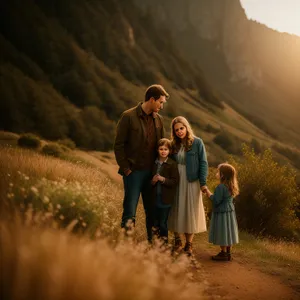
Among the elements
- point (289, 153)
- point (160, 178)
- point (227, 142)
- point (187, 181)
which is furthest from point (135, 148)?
point (289, 153)

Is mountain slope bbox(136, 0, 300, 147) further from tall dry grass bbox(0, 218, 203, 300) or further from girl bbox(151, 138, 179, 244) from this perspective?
tall dry grass bbox(0, 218, 203, 300)

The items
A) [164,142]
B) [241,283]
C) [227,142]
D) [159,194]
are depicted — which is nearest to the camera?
[241,283]

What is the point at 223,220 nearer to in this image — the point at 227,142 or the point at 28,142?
the point at 28,142

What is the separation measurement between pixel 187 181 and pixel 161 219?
735 millimetres

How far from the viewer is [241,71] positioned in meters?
92.8

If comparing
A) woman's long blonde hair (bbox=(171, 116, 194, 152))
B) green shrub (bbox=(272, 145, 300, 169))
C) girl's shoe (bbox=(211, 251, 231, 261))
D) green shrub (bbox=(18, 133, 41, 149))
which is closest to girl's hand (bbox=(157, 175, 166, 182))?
woman's long blonde hair (bbox=(171, 116, 194, 152))

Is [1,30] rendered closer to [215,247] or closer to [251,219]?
[251,219]

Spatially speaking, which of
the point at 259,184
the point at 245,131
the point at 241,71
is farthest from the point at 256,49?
the point at 259,184

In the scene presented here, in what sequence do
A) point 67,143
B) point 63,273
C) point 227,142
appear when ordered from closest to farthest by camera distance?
point 63,273
point 67,143
point 227,142

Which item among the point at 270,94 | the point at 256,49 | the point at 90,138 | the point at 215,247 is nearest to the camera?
the point at 215,247

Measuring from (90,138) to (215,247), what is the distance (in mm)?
25267

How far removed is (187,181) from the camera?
19.6 feet

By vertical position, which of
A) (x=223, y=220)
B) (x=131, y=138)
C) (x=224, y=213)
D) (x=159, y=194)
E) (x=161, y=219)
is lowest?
(x=161, y=219)

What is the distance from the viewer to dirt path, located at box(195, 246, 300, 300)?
4699mm
